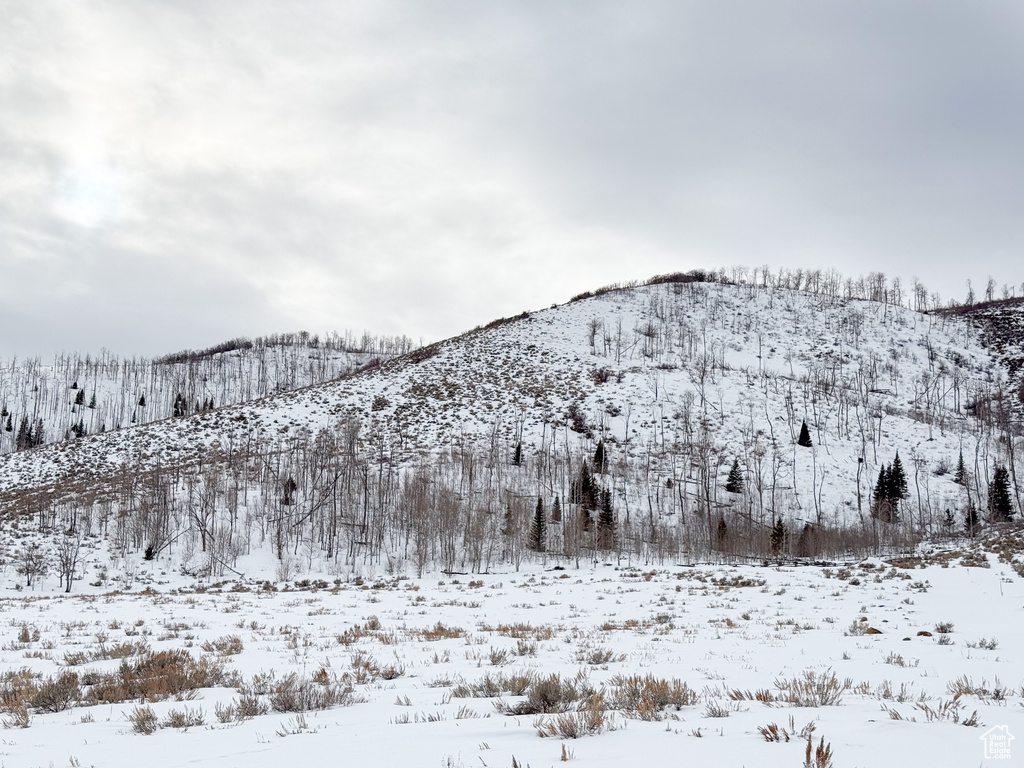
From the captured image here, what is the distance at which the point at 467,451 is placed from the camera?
65.0 meters

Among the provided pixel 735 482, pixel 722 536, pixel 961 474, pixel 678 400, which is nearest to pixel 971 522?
pixel 961 474

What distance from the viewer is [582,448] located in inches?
2653

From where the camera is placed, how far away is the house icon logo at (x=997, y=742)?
12.2 ft

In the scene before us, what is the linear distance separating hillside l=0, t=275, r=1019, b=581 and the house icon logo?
41274 mm

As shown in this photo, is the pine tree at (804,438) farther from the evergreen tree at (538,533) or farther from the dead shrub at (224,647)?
the dead shrub at (224,647)

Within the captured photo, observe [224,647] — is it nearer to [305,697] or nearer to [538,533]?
[305,697]

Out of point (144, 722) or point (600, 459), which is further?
point (600, 459)

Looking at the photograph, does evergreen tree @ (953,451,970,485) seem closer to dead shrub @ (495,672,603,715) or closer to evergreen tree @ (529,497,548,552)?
evergreen tree @ (529,497,548,552)

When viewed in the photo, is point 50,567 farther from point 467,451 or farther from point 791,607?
point 791,607

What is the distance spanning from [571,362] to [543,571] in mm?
51121

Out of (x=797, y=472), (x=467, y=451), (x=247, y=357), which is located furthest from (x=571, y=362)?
(x=247, y=357)

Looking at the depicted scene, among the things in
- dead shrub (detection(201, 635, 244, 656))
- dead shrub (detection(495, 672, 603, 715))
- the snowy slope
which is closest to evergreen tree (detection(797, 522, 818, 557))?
the snowy slope

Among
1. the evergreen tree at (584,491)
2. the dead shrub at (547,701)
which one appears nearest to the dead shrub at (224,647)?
the dead shrub at (547,701)

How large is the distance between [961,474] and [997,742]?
238ft
